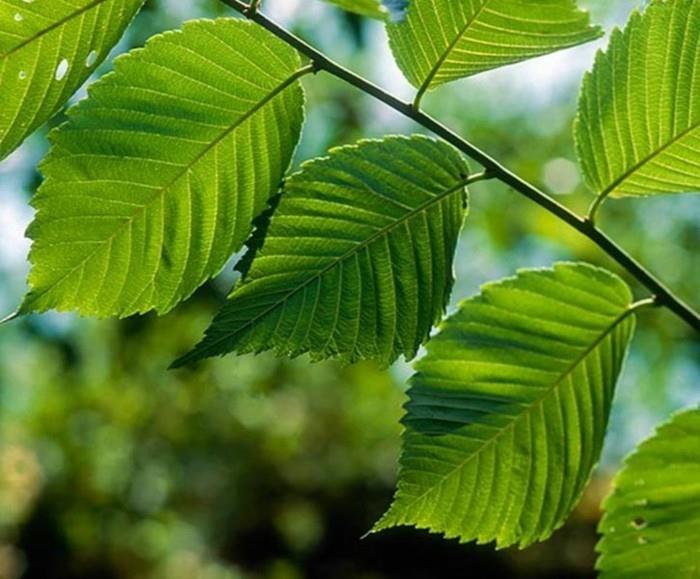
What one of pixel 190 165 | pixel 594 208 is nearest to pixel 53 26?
pixel 190 165

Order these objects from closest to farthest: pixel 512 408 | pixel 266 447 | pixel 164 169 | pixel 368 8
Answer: pixel 368 8, pixel 164 169, pixel 512 408, pixel 266 447

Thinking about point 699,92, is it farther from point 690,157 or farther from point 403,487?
point 403,487

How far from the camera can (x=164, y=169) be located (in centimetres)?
67

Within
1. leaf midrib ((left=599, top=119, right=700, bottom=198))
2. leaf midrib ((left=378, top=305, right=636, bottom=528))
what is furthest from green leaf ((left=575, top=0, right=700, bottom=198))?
leaf midrib ((left=378, top=305, right=636, bottom=528))

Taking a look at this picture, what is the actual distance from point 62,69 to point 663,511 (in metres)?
0.57

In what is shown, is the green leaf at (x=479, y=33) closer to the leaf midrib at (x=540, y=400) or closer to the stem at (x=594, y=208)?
the stem at (x=594, y=208)

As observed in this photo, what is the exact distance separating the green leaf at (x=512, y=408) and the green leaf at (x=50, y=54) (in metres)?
0.33

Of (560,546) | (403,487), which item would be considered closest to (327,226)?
(403,487)

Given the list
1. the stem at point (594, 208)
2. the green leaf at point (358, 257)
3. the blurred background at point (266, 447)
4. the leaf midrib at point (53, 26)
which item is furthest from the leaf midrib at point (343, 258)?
the blurred background at point (266, 447)

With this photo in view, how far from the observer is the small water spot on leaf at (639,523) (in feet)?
2.68

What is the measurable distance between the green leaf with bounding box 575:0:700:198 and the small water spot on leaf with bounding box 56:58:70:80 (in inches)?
15.3

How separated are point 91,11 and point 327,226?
0.21m

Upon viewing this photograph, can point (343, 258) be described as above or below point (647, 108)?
below

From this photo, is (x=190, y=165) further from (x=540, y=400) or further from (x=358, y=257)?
(x=540, y=400)
